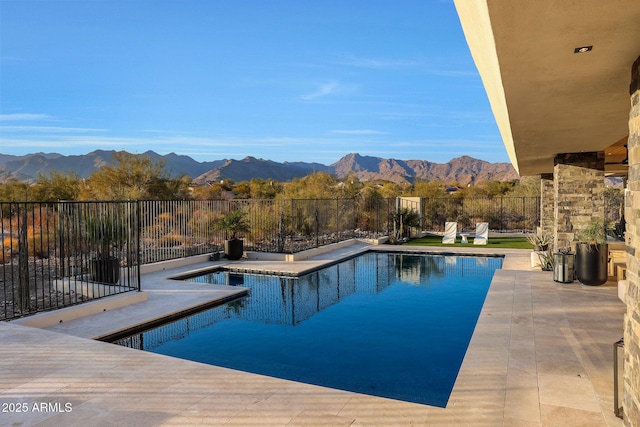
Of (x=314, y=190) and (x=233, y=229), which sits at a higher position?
(x=314, y=190)

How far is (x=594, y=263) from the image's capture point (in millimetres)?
8094

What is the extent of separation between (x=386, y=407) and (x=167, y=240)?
9751mm

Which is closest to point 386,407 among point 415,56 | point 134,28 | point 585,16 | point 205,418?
point 205,418

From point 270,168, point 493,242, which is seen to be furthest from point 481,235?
point 270,168

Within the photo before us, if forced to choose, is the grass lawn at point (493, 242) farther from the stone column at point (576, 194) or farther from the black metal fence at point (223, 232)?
the stone column at point (576, 194)

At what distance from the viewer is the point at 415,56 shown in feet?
65.9

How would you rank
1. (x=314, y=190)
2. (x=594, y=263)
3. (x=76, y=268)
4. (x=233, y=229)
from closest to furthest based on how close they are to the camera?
(x=76, y=268)
(x=594, y=263)
(x=233, y=229)
(x=314, y=190)

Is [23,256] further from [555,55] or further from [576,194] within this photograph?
[576,194]

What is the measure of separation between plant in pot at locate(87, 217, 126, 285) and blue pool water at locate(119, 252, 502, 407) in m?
2.24

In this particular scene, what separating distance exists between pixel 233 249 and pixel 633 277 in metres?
10.9

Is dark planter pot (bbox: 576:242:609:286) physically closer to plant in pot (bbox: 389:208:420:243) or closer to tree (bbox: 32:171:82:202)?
plant in pot (bbox: 389:208:420:243)

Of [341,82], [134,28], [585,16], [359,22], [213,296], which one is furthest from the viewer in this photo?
[341,82]

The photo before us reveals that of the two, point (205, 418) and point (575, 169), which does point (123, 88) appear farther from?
point (205, 418)

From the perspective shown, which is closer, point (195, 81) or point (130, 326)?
point (130, 326)
